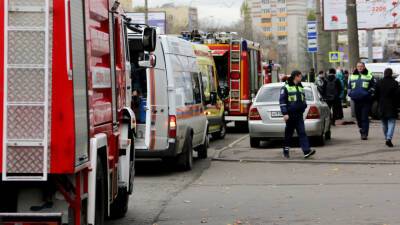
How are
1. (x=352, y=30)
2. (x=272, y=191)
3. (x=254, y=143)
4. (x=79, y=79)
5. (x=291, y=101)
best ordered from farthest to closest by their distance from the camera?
1. (x=352, y=30)
2. (x=254, y=143)
3. (x=291, y=101)
4. (x=272, y=191)
5. (x=79, y=79)

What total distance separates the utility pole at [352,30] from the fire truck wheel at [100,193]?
68.6ft

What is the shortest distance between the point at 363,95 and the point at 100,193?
525 inches

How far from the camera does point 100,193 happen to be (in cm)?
731

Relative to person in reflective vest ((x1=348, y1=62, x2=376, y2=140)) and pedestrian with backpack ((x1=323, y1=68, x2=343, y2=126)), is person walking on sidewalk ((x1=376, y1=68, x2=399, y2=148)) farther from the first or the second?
pedestrian with backpack ((x1=323, y1=68, x2=343, y2=126))

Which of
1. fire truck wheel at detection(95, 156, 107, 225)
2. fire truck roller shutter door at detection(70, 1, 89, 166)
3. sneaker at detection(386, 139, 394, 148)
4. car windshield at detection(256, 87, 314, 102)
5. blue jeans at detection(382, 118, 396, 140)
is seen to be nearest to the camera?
fire truck roller shutter door at detection(70, 1, 89, 166)

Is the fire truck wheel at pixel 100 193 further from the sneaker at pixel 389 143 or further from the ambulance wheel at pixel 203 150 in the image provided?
the sneaker at pixel 389 143

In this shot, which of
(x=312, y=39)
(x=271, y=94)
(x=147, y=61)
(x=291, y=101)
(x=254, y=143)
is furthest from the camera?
(x=312, y=39)

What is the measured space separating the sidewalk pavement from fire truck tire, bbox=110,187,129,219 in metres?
6.72

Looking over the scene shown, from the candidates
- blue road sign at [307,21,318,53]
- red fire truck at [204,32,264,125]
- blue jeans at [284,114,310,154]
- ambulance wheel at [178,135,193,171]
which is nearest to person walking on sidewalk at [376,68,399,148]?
blue jeans at [284,114,310,154]

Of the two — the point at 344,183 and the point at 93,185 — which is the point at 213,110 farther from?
the point at 93,185

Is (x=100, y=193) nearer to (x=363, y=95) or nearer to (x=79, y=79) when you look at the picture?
(x=79, y=79)

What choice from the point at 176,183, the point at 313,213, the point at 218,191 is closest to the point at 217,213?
the point at 313,213

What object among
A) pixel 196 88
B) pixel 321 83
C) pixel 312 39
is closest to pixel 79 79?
pixel 196 88

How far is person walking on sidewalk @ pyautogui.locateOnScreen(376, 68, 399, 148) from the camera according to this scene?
57.5 feet
